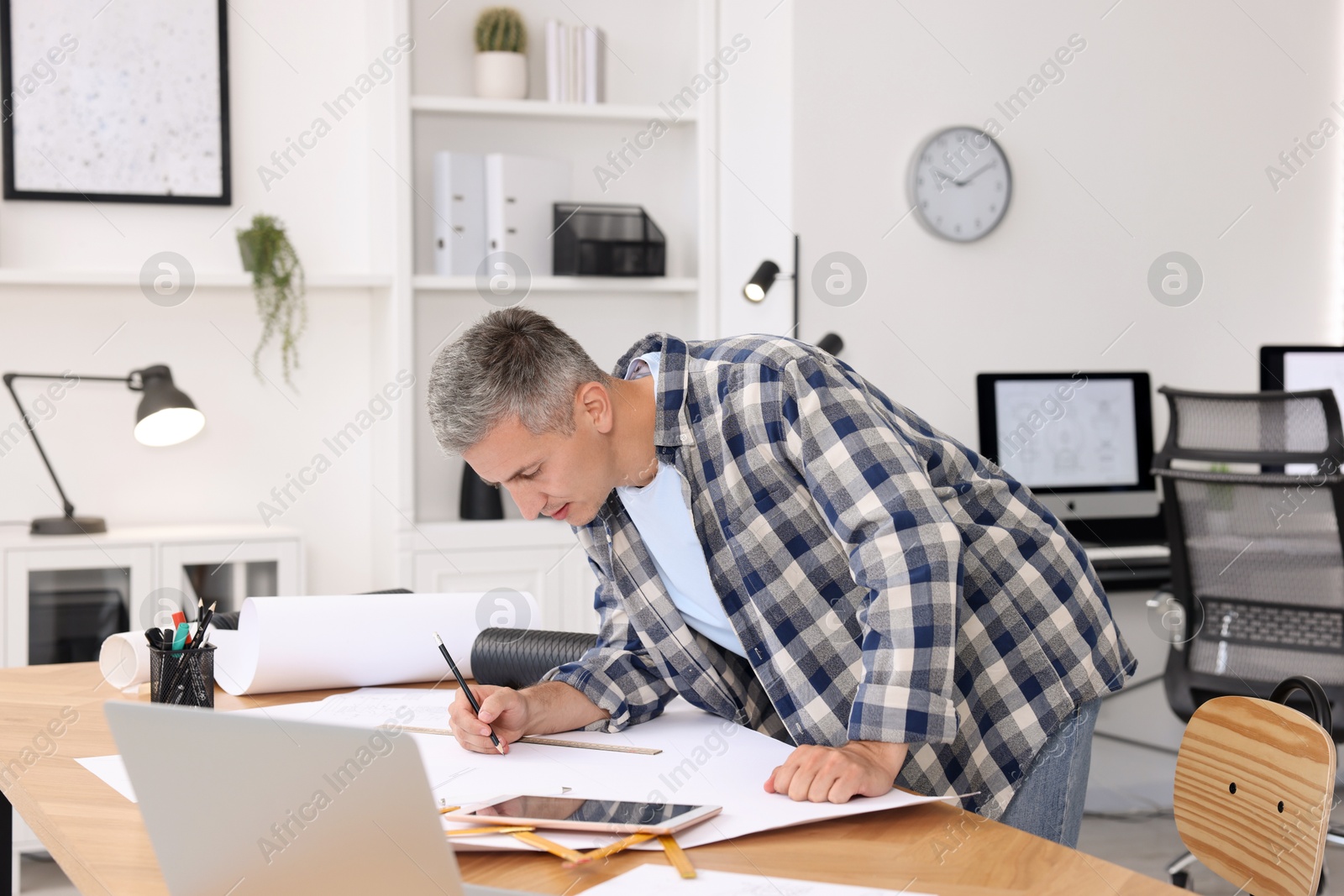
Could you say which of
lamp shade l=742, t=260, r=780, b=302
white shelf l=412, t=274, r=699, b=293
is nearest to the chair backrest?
lamp shade l=742, t=260, r=780, b=302

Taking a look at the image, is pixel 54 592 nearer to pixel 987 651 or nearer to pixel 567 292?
pixel 567 292

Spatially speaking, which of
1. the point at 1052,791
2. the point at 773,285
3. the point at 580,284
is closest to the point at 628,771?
the point at 1052,791

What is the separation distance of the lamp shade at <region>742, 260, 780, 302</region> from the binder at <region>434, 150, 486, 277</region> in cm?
81

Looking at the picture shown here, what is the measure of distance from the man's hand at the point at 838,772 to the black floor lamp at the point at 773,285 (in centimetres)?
203

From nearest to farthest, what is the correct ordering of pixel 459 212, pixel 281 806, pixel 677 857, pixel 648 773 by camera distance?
pixel 281 806
pixel 677 857
pixel 648 773
pixel 459 212

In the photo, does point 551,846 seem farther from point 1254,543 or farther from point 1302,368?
point 1302,368

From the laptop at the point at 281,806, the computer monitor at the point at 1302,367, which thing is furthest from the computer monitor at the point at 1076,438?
the laptop at the point at 281,806

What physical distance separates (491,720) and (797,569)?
361 mm

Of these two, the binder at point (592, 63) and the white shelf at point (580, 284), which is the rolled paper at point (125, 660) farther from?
the binder at point (592, 63)

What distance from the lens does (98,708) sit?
1514mm

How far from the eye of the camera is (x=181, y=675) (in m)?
1.43

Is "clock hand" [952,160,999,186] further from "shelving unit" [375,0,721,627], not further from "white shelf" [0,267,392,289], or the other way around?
"white shelf" [0,267,392,289]

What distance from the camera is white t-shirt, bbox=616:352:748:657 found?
1.36m

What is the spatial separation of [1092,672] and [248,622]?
104 centimetres
